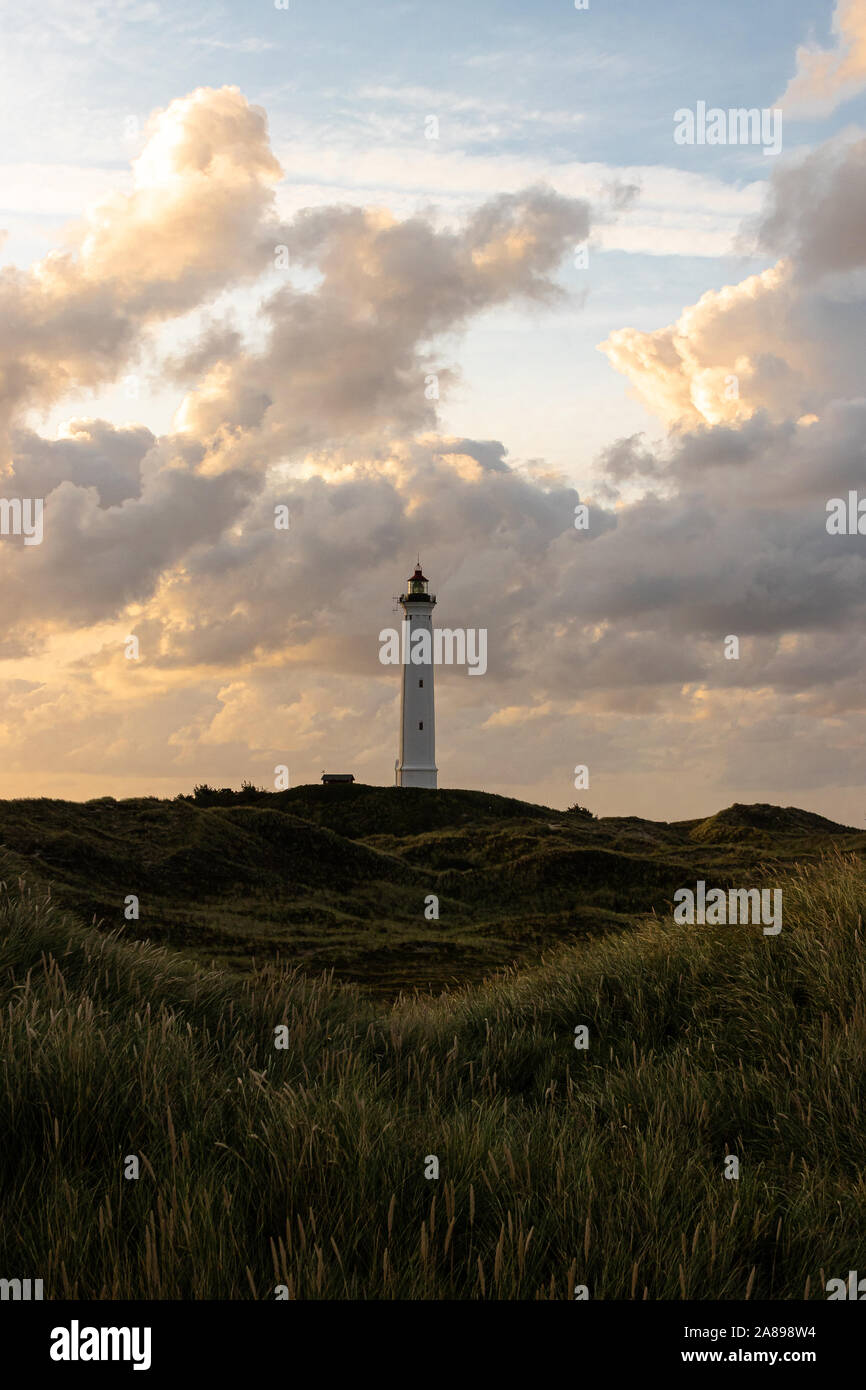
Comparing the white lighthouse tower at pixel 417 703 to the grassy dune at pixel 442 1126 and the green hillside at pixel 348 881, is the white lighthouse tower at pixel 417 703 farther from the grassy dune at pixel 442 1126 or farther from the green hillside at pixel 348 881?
the grassy dune at pixel 442 1126

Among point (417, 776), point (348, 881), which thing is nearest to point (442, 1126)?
point (348, 881)

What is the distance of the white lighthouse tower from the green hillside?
19.6 meters

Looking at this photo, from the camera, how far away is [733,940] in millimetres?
10164

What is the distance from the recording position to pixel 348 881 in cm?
3453

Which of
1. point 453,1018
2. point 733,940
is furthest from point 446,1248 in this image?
point 733,940

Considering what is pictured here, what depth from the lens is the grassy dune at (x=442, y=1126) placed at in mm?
4785

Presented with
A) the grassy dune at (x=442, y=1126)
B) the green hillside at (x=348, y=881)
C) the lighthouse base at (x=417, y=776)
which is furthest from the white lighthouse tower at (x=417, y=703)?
the grassy dune at (x=442, y=1126)

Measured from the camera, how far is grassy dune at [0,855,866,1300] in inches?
188

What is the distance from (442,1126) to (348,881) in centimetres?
2876

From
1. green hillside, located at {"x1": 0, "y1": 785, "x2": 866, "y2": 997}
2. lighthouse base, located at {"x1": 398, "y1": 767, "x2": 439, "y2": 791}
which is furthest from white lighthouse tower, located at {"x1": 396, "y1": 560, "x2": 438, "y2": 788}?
green hillside, located at {"x1": 0, "y1": 785, "x2": 866, "y2": 997}

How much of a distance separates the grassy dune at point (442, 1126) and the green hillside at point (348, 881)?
8.24 metres

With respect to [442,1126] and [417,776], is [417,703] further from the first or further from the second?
[442,1126]
